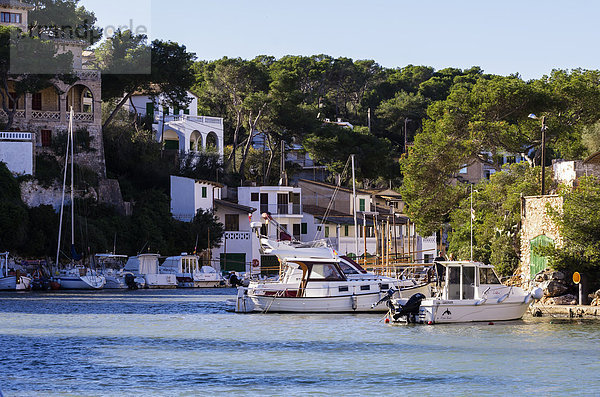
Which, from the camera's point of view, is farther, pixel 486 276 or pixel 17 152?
pixel 17 152

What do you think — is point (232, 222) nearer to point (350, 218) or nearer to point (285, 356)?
point (350, 218)

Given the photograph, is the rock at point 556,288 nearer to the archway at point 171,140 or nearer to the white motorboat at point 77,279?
the white motorboat at point 77,279

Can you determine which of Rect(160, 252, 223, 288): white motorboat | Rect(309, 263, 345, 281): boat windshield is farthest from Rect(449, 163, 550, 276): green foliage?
Rect(160, 252, 223, 288): white motorboat

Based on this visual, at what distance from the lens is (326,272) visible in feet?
132

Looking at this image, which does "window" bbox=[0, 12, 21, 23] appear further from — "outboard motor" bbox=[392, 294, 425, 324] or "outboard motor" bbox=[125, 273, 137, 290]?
"outboard motor" bbox=[392, 294, 425, 324]

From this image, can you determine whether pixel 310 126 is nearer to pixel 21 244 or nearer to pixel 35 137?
pixel 35 137

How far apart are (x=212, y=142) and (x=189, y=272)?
21.7 m

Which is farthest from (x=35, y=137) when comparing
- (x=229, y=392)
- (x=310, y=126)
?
(x=229, y=392)

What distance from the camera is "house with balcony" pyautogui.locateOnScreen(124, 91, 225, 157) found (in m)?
79.7

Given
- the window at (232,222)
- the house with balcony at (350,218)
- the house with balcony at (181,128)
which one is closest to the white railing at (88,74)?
the house with balcony at (181,128)

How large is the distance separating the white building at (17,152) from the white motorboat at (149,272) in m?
8.48

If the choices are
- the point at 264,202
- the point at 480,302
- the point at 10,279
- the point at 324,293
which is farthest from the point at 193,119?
→ the point at 480,302

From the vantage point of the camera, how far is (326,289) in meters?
39.9

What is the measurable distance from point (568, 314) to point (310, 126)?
149 feet
